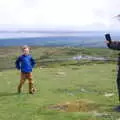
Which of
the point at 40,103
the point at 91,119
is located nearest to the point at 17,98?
the point at 40,103

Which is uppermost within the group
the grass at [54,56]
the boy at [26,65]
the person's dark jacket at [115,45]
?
the person's dark jacket at [115,45]

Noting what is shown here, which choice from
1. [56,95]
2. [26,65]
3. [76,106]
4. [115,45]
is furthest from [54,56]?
[115,45]

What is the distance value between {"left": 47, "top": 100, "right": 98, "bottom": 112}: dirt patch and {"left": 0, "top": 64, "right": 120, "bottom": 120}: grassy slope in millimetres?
377

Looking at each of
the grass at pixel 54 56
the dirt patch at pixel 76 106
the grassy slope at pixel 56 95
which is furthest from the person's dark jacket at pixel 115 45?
the grass at pixel 54 56

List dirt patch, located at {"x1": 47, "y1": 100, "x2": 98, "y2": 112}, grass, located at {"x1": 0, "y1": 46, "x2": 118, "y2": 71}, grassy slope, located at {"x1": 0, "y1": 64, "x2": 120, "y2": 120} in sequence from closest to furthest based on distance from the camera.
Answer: grassy slope, located at {"x1": 0, "y1": 64, "x2": 120, "y2": 120}, dirt patch, located at {"x1": 47, "y1": 100, "x2": 98, "y2": 112}, grass, located at {"x1": 0, "y1": 46, "x2": 118, "y2": 71}

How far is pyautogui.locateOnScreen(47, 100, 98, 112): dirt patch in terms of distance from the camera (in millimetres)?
20658

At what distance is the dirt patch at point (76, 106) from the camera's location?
2066 cm

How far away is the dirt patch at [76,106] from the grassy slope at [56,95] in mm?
377

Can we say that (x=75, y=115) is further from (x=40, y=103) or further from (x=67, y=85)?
(x=67, y=85)

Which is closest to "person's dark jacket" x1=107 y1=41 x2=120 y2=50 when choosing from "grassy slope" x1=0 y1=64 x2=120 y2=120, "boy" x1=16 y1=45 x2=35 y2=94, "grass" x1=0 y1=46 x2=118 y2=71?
"grassy slope" x1=0 y1=64 x2=120 y2=120

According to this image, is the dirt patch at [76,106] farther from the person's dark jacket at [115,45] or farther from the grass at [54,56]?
the grass at [54,56]

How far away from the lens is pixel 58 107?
840 inches

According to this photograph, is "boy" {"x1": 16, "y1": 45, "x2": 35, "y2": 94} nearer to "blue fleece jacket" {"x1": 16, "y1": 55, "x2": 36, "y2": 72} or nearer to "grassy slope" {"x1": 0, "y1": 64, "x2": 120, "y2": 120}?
"blue fleece jacket" {"x1": 16, "y1": 55, "x2": 36, "y2": 72}

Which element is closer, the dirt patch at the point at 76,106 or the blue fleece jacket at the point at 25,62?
the dirt patch at the point at 76,106
